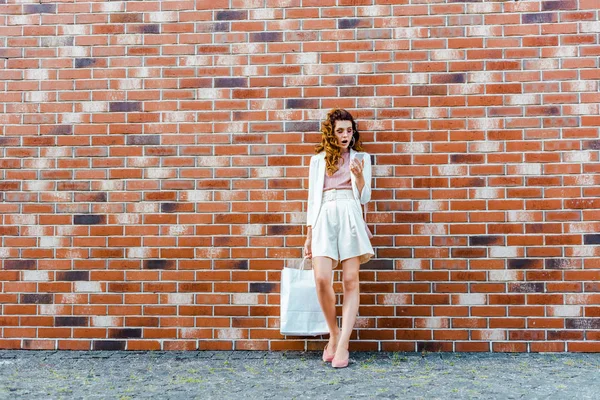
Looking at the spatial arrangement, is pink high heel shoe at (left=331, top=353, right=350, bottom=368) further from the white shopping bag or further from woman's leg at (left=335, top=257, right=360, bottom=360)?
the white shopping bag

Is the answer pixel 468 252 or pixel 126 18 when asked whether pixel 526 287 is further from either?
pixel 126 18

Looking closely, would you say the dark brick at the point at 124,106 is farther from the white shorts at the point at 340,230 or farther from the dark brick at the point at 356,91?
the white shorts at the point at 340,230

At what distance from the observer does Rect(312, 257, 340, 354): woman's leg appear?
4.02 m

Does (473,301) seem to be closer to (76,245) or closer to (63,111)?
(76,245)

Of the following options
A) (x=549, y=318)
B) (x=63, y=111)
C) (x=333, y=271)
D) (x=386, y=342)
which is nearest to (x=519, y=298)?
(x=549, y=318)

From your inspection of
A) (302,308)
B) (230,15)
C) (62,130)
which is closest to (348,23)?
(230,15)

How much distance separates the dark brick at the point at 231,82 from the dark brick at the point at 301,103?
0.37 meters

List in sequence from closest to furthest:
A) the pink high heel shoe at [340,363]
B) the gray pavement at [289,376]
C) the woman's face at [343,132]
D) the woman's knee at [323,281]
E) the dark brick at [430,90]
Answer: the gray pavement at [289,376]
the pink high heel shoe at [340,363]
the woman's knee at [323,281]
the woman's face at [343,132]
the dark brick at [430,90]

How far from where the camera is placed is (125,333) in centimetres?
→ 449

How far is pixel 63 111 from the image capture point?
4590 mm

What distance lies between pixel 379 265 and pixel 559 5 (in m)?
2.42

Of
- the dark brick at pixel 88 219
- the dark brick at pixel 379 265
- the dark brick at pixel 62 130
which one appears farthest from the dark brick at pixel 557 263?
the dark brick at pixel 62 130

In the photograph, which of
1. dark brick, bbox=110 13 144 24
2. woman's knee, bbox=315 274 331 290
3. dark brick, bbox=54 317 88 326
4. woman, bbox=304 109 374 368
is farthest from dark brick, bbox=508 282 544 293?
dark brick, bbox=110 13 144 24

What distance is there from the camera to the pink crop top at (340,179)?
4.13 meters
